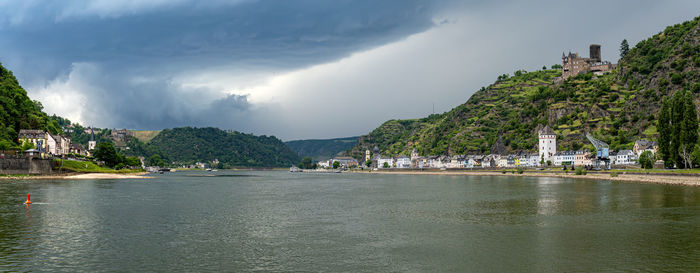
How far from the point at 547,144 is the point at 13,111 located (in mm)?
168398

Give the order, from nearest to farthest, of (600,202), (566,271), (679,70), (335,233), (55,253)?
(566,271)
(55,253)
(335,233)
(600,202)
(679,70)

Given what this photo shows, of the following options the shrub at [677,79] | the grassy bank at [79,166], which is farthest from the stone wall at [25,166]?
the shrub at [677,79]

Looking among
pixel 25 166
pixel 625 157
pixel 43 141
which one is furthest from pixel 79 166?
pixel 625 157

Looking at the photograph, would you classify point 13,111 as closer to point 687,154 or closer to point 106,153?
point 106,153

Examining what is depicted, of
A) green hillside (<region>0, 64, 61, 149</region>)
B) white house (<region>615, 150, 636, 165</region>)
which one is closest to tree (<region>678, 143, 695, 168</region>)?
white house (<region>615, 150, 636, 165</region>)

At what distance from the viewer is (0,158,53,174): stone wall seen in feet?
313

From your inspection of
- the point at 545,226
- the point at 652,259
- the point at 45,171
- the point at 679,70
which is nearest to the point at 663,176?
the point at 545,226

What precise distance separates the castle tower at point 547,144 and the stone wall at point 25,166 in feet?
505

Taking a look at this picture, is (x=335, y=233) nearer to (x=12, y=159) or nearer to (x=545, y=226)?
(x=545, y=226)

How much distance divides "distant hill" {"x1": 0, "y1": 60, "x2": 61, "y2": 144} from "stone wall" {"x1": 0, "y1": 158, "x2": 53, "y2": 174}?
399 inches

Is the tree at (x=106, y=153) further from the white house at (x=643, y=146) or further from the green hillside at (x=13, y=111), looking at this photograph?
the white house at (x=643, y=146)

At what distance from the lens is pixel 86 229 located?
30938 millimetres

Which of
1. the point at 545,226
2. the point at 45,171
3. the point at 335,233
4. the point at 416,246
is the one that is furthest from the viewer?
the point at 45,171

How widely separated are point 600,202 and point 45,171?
107559 millimetres
